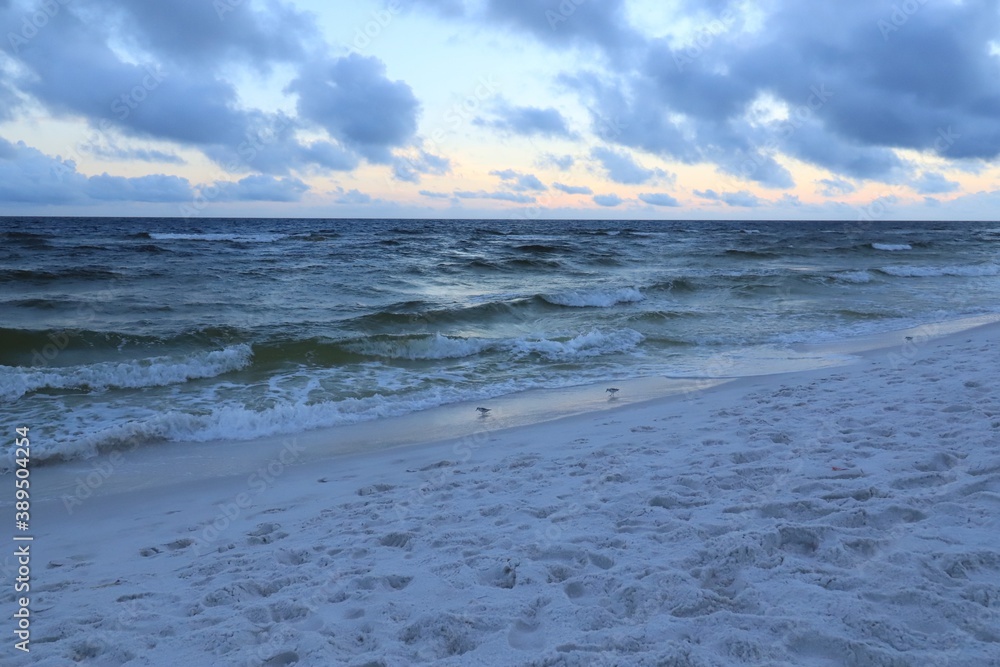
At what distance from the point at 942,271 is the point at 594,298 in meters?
18.7

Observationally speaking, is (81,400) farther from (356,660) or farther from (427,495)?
(356,660)

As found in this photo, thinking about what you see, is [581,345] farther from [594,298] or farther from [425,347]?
[594,298]

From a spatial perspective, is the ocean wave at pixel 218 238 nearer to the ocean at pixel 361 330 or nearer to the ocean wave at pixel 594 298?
the ocean at pixel 361 330

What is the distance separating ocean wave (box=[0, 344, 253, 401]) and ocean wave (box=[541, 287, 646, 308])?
10.3 metres

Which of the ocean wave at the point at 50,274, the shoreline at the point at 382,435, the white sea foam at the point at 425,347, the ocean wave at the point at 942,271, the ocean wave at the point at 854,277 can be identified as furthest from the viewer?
the ocean wave at the point at 942,271

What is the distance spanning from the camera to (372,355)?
11789 millimetres

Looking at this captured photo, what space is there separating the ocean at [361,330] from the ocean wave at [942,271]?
13cm

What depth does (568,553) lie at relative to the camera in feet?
12.0

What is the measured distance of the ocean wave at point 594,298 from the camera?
742 inches

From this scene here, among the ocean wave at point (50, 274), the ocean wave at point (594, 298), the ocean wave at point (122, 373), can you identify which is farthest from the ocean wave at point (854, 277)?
the ocean wave at point (50, 274)

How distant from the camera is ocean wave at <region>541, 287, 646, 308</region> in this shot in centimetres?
1884

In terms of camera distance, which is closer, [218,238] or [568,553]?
[568,553]

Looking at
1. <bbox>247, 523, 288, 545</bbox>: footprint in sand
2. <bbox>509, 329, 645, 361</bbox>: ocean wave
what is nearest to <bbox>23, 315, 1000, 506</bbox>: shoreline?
<bbox>247, 523, 288, 545</bbox>: footprint in sand

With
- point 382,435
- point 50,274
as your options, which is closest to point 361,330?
point 382,435
